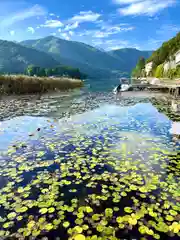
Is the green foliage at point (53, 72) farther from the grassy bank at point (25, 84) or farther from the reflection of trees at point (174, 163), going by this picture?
the reflection of trees at point (174, 163)

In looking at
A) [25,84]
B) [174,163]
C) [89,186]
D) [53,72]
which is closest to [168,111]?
[174,163]

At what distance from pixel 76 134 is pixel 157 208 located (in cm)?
678

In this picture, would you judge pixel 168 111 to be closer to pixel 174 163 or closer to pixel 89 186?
pixel 174 163

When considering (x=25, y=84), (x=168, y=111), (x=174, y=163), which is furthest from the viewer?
(x=25, y=84)

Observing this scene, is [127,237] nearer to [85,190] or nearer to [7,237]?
[85,190]

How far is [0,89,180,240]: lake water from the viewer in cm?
433

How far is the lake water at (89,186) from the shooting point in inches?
170

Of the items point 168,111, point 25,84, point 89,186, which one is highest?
point 25,84

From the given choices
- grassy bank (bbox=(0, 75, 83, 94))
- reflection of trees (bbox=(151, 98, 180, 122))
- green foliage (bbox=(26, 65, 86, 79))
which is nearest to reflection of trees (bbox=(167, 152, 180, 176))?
reflection of trees (bbox=(151, 98, 180, 122))

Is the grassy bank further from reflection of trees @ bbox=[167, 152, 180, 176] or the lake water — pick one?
reflection of trees @ bbox=[167, 152, 180, 176]

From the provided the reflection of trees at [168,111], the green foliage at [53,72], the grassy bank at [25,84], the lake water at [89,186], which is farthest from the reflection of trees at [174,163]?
the green foliage at [53,72]

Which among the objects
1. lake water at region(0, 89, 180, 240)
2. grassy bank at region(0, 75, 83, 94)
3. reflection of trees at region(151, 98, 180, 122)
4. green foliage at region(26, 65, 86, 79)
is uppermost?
green foliage at region(26, 65, 86, 79)

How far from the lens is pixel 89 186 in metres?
5.98

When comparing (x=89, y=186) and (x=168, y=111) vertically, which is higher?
(x=168, y=111)
